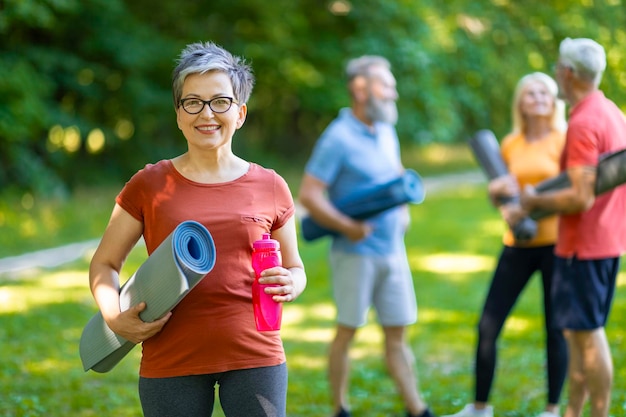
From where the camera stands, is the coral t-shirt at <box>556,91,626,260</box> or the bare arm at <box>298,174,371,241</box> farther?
the bare arm at <box>298,174,371,241</box>

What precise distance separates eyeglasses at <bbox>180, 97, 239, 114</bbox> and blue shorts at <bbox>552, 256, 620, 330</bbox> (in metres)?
2.35

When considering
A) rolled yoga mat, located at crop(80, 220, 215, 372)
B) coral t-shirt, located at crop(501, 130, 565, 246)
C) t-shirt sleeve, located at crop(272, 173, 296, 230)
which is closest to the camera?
rolled yoga mat, located at crop(80, 220, 215, 372)

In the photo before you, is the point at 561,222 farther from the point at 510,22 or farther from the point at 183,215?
the point at 510,22

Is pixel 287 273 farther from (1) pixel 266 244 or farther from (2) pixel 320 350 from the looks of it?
(2) pixel 320 350

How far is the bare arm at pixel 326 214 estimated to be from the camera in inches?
240

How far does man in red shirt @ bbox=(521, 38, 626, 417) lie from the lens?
16.2 ft

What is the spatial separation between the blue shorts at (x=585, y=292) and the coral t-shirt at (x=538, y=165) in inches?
31.0

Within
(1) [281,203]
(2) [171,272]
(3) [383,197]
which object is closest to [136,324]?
(2) [171,272]

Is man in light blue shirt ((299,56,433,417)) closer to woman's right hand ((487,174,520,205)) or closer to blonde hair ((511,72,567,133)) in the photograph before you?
woman's right hand ((487,174,520,205))

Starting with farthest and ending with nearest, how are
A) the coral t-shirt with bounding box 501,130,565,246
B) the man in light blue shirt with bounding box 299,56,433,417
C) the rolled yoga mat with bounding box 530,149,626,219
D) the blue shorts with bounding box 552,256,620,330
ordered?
the man in light blue shirt with bounding box 299,56,433,417
the coral t-shirt with bounding box 501,130,565,246
the blue shorts with bounding box 552,256,620,330
the rolled yoga mat with bounding box 530,149,626,219

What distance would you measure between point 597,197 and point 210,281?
2446 millimetres

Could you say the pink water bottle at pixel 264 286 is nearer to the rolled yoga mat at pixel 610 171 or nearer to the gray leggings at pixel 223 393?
the gray leggings at pixel 223 393

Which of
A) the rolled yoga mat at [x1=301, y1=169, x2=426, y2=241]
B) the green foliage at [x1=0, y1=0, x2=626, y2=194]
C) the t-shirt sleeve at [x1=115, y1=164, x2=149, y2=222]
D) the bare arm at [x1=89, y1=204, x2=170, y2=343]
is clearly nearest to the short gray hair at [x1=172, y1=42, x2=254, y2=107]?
the t-shirt sleeve at [x1=115, y1=164, x2=149, y2=222]

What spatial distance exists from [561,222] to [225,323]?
94.5 inches
